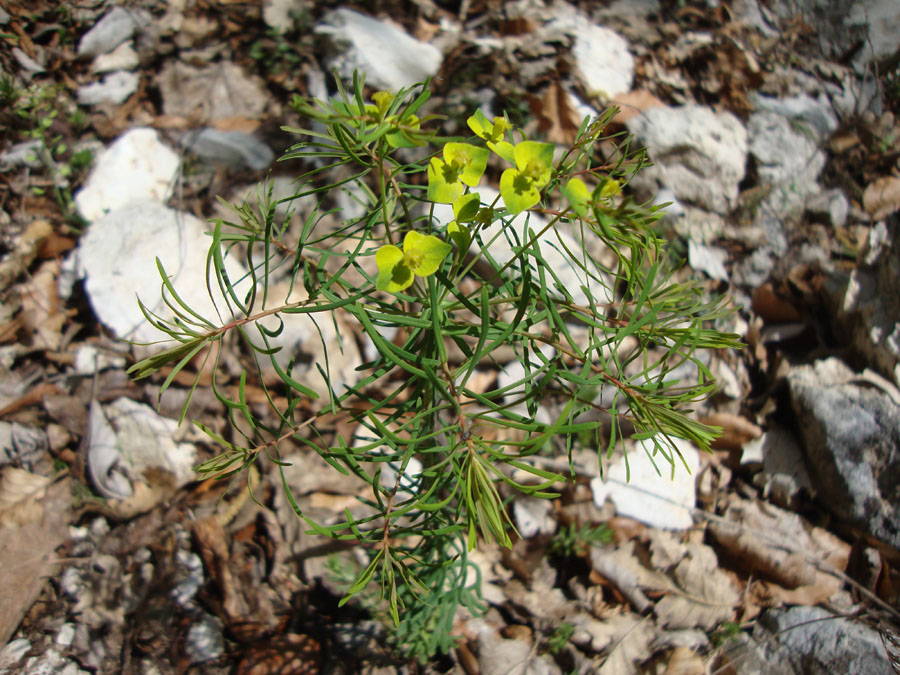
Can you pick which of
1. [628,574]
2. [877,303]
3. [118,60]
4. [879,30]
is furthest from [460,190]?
[879,30]

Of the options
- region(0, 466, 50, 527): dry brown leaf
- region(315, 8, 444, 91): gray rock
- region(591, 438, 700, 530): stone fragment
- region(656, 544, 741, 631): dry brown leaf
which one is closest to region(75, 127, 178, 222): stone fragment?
region(315, 8, 444, 91): gray rock

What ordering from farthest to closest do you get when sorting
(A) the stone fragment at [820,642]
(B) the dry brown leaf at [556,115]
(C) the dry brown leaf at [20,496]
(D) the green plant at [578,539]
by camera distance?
1. (B) the dry brown leaf at [556,115]
2. (D) the green plant at [578,539]
3. (C) the dry brown leaf at [20,496]
4. (A) the stone fragment at [820,642]

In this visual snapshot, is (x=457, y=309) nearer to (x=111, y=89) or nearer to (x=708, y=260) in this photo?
(x=708, y=260)

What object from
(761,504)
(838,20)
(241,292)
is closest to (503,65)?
(241,292)

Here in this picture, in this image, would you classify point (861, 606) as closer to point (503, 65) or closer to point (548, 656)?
point (548, 656)

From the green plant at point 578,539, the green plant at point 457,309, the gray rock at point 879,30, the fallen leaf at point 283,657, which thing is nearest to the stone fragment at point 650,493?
the green plant at point 578,539

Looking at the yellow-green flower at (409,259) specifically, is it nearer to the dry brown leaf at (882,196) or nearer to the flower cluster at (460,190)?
the flower cluster at (460,190)

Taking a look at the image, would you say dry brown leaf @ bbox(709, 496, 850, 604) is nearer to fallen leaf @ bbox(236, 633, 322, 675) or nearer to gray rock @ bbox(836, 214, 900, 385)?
gray rock @ bbox(836, 214, 900, 385)
